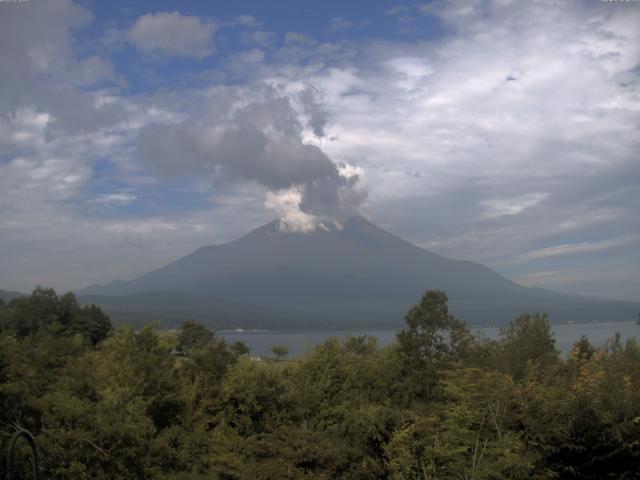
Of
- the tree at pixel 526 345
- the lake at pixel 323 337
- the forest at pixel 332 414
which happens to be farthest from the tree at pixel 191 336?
the lake at pixel 323 337

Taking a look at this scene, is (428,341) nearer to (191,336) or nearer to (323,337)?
(191,336)

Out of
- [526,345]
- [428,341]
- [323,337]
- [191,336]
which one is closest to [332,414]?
[428,341]

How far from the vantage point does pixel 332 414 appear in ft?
64.3

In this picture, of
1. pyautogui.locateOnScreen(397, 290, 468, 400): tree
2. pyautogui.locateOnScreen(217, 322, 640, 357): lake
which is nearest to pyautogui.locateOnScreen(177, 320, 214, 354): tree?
pyautogui.locateOnScreen(397, 290, 468, 400): tree

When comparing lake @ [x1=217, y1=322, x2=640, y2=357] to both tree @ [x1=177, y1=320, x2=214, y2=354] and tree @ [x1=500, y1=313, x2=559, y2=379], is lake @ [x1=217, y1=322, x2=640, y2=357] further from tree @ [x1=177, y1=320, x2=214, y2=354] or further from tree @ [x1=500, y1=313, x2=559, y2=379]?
tree @ [x1=500, y1=313, x2=559, y2=379]

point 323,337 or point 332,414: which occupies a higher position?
point 332,414

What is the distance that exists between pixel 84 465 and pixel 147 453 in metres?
1.71

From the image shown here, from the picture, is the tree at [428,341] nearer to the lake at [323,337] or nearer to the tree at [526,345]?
the tree at [526,345]

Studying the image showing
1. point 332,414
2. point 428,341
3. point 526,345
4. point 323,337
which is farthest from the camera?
point 323,337

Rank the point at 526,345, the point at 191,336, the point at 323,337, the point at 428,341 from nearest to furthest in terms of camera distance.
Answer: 1. the point at 428,341
2. the point at 526,345
3. the point at 191,336
4. the point at 323,337

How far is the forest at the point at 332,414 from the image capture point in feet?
45.6

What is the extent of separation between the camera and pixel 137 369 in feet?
65.3

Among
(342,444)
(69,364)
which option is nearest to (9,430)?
(342,444)

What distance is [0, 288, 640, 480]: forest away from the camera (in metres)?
13.9
